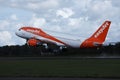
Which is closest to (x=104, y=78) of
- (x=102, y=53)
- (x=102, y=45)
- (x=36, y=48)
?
(x=102, y=53)

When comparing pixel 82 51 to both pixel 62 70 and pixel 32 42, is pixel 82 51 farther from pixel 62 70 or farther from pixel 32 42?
pixel 62 70

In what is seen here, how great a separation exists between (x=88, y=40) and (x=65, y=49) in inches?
237

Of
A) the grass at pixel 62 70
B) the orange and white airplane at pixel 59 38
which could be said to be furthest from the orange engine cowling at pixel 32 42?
the grass at pixel 62 70

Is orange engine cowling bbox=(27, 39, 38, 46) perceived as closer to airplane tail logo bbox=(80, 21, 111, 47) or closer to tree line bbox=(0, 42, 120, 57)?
tree line bbox=(0, 42, 120, 57)

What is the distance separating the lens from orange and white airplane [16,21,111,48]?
310ft

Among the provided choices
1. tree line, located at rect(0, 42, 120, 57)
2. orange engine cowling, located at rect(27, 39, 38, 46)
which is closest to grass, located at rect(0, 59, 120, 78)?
tree line, located at rect(0, 42, 120, 57)

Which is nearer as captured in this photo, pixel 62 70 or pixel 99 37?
pixel 62 70

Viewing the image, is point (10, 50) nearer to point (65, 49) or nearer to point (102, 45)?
point (65, 49)

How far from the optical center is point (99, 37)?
309 feet

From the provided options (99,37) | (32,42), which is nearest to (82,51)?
(99,37)

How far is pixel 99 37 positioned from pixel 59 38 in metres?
11.1

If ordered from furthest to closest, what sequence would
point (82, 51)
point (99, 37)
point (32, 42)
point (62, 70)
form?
1. point (32, 42)
2. point (99, 37)
3. point (82, 51)
4. point (62, 70)

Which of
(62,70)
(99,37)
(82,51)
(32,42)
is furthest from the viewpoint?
(32,42)

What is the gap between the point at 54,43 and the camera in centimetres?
9975
